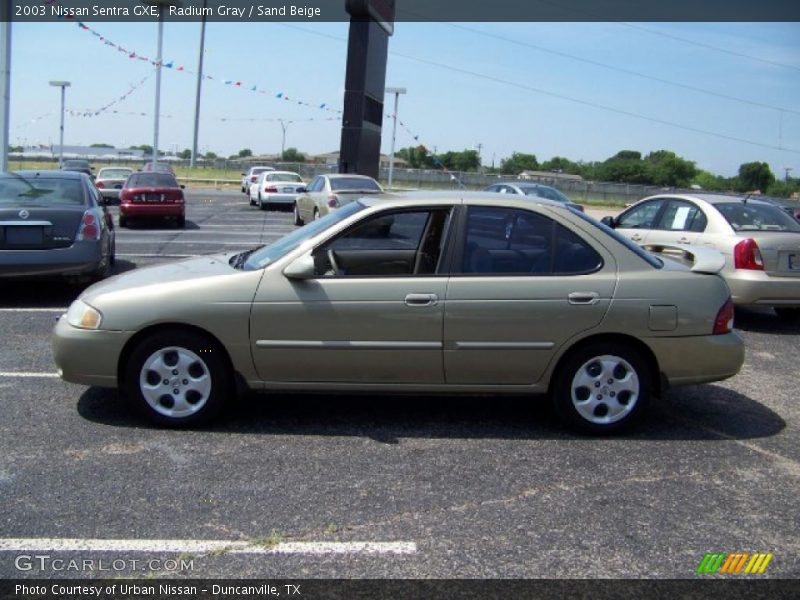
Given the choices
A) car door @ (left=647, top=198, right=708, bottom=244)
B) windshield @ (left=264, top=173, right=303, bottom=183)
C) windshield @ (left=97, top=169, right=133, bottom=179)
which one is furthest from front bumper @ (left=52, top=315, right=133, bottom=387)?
windshield @ (left=97, top=169, right=133, bottom=179)

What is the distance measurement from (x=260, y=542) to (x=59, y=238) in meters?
6.32

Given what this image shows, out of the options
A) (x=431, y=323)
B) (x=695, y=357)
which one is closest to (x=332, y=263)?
(x=431, y=323)

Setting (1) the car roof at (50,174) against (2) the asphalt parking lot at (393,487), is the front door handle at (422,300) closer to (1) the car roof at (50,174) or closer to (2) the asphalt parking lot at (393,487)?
(2) the asphalt parking lot at (393,487)

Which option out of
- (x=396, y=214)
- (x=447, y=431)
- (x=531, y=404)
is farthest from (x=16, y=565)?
(x=531, y=404)

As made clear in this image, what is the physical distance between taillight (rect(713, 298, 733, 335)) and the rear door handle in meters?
0.84

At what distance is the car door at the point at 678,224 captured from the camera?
928 cm

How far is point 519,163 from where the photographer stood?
86.4 meters

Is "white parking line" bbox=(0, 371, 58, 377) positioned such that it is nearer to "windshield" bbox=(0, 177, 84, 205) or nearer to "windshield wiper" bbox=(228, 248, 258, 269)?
"windshield wiper" bbox=(228, 248, 258, 269)

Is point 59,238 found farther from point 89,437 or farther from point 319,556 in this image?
point 319,556

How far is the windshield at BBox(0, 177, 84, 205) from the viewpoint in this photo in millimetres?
9203

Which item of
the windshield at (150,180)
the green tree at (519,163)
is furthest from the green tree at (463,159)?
the windshield at (150,180)

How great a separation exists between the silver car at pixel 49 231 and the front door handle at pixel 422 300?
5.27m

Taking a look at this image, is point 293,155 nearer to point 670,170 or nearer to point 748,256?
Answer: point 670,170

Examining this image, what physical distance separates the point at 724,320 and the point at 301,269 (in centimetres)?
277
